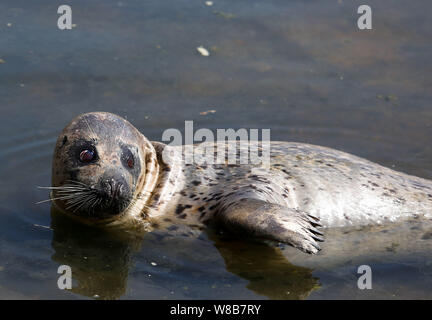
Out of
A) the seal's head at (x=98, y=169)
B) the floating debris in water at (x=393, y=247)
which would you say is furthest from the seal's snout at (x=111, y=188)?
the floating debris in water at (x=393, y=247)

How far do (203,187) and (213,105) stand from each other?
97.0 inches

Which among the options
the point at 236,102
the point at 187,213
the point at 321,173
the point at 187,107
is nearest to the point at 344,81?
the point at 236,102

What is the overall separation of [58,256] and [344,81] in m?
4.74

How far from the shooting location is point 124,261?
5848 mm

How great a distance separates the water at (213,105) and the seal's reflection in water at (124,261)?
14 mm

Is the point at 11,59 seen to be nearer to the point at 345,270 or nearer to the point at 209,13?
the point at 209,13

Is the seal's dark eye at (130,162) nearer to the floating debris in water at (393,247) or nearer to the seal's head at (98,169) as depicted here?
the seal's head at (98,169)

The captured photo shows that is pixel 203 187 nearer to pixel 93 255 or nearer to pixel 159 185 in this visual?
pixel 159 185

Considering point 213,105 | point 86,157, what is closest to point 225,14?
point 213,105

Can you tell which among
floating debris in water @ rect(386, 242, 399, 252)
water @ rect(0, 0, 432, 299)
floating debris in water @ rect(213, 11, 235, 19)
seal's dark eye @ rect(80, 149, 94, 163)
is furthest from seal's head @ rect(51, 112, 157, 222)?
floating debris in water @ rect(213, 11, 235, 19)

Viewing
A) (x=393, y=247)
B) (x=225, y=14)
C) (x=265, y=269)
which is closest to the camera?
(x=265, y=269)

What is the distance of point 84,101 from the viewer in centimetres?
849

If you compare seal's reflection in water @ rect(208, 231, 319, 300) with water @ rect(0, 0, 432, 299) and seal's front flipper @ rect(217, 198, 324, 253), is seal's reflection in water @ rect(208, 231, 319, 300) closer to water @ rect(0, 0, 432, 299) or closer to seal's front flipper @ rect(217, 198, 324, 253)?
water @ rect(0, 0, 432, 299)

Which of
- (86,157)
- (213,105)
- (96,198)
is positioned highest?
(213,105)
